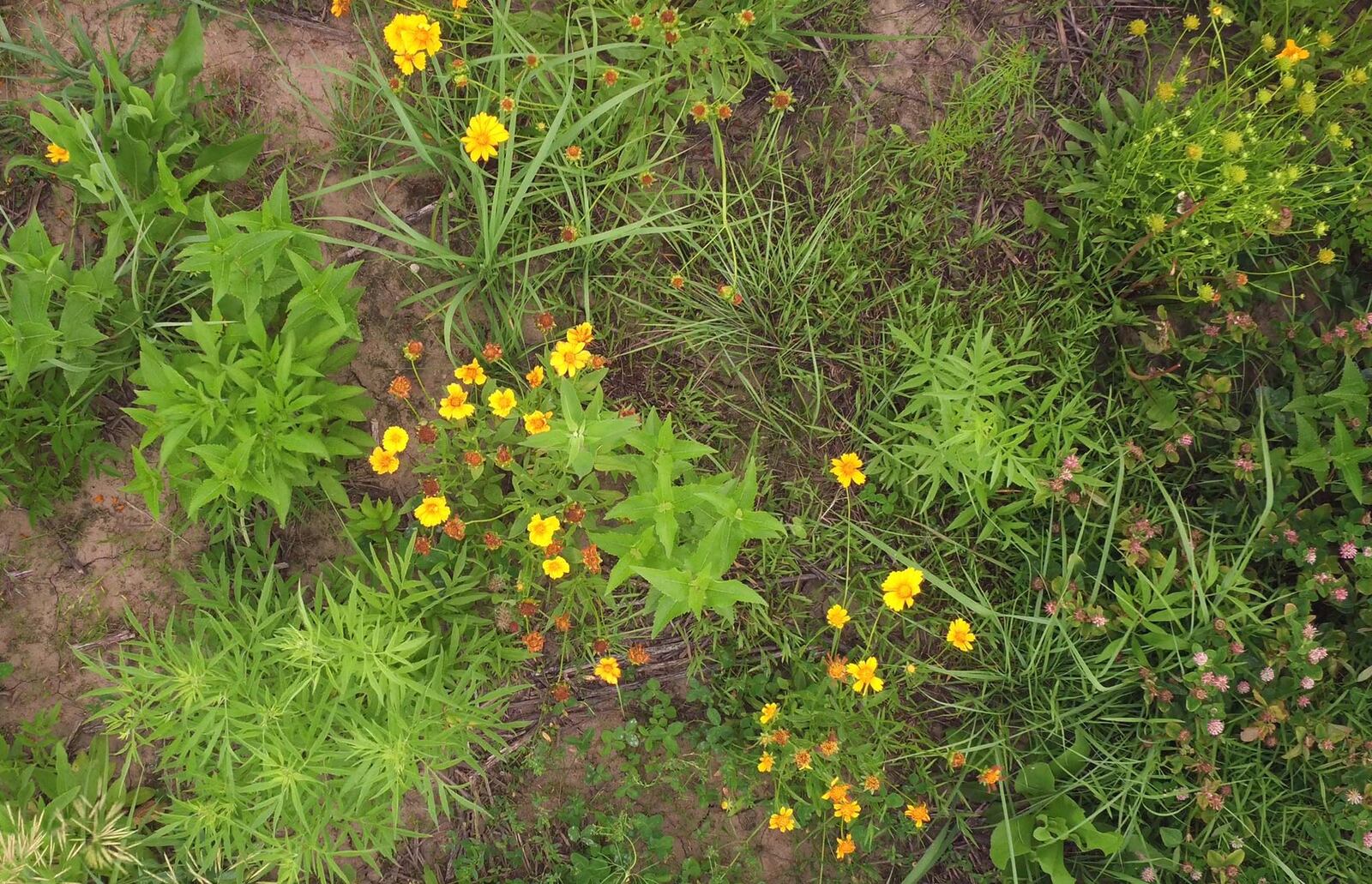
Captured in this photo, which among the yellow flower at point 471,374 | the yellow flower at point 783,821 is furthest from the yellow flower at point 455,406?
the yellow flower at point 783,821

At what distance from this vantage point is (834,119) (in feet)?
12.0

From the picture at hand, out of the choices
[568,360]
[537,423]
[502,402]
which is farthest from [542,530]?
[568,360]

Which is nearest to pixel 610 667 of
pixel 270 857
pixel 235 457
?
pixel 270 857

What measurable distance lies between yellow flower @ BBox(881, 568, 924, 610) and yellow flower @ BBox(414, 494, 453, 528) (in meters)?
1.74

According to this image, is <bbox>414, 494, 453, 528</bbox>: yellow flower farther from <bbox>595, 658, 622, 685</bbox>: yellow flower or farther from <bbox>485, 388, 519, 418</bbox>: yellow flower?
<bbox>595, 658, 622, 685</bbox>: yellow flower

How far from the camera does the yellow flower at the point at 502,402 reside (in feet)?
10.2

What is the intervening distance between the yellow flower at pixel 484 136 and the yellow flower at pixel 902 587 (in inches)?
89.8

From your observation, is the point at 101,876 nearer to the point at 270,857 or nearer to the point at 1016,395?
the point at 270,857

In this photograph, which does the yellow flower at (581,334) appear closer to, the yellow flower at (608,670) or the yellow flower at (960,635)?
the yellow flower at (608,670)

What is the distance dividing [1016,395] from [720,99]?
179 centimetres

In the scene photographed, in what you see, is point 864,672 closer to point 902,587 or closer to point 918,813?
point 902,587

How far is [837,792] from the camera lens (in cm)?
317

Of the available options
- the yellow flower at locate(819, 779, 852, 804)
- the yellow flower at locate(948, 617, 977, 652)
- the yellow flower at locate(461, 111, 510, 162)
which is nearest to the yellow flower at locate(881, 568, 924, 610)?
the yellow flower at locate(948, 617, 977, 652)

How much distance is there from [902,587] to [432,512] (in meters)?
1.84
